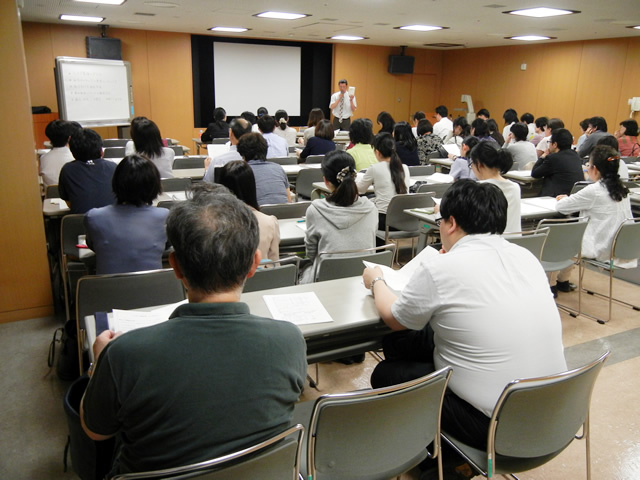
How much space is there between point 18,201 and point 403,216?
9.91ft

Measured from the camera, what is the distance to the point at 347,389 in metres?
2.99

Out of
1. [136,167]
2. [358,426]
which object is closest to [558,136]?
[136,167]

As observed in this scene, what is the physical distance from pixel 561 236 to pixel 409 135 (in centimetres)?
279

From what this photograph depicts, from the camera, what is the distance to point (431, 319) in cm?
190

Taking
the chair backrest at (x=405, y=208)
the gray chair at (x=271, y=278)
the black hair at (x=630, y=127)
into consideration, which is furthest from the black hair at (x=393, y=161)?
the black hair at (x=630, y=127)

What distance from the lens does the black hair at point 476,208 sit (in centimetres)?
197

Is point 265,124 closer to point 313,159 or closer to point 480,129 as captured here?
Answer: point 313,159

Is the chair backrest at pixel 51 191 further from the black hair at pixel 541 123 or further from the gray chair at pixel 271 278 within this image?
the black hair at pixel 541 123

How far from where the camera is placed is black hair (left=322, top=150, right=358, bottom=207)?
3.09 m

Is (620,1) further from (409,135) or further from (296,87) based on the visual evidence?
(296,87)

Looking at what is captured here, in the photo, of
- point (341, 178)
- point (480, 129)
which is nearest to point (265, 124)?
point (480, 129)

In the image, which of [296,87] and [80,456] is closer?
[80,456]

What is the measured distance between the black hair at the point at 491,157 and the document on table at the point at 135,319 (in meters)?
2.63

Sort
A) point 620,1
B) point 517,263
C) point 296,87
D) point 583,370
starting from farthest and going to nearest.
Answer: point 296,87
point 620,1
point 517,263
point 583,370
